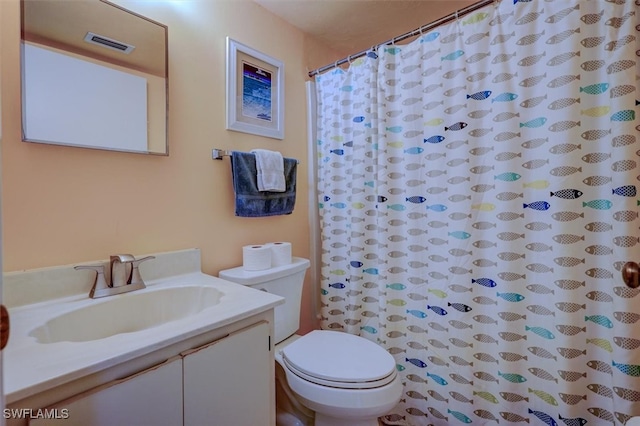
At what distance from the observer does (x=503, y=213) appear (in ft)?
4.02

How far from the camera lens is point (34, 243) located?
96cm

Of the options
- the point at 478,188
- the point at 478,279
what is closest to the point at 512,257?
the point at 478,279

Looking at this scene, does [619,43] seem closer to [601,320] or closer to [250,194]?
[601,320]

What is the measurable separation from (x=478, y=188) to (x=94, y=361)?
55.3 inches

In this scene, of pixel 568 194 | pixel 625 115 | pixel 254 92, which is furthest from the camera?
pixel 254 92

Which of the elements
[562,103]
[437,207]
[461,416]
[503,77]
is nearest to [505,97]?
[503,77]

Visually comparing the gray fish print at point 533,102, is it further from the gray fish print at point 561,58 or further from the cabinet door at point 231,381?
the cabinet door at point 231,381

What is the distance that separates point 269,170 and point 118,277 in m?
0.78

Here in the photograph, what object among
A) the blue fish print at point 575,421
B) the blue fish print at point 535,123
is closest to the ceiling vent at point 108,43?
the blue fish print at point 535,123

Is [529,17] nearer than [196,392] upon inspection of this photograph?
No

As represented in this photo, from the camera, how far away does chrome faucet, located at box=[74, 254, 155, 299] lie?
1014 millimetres

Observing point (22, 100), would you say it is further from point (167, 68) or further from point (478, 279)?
point (478, 279)

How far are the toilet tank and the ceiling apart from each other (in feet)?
4.52

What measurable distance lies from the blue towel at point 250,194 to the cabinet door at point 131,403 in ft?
2.62
